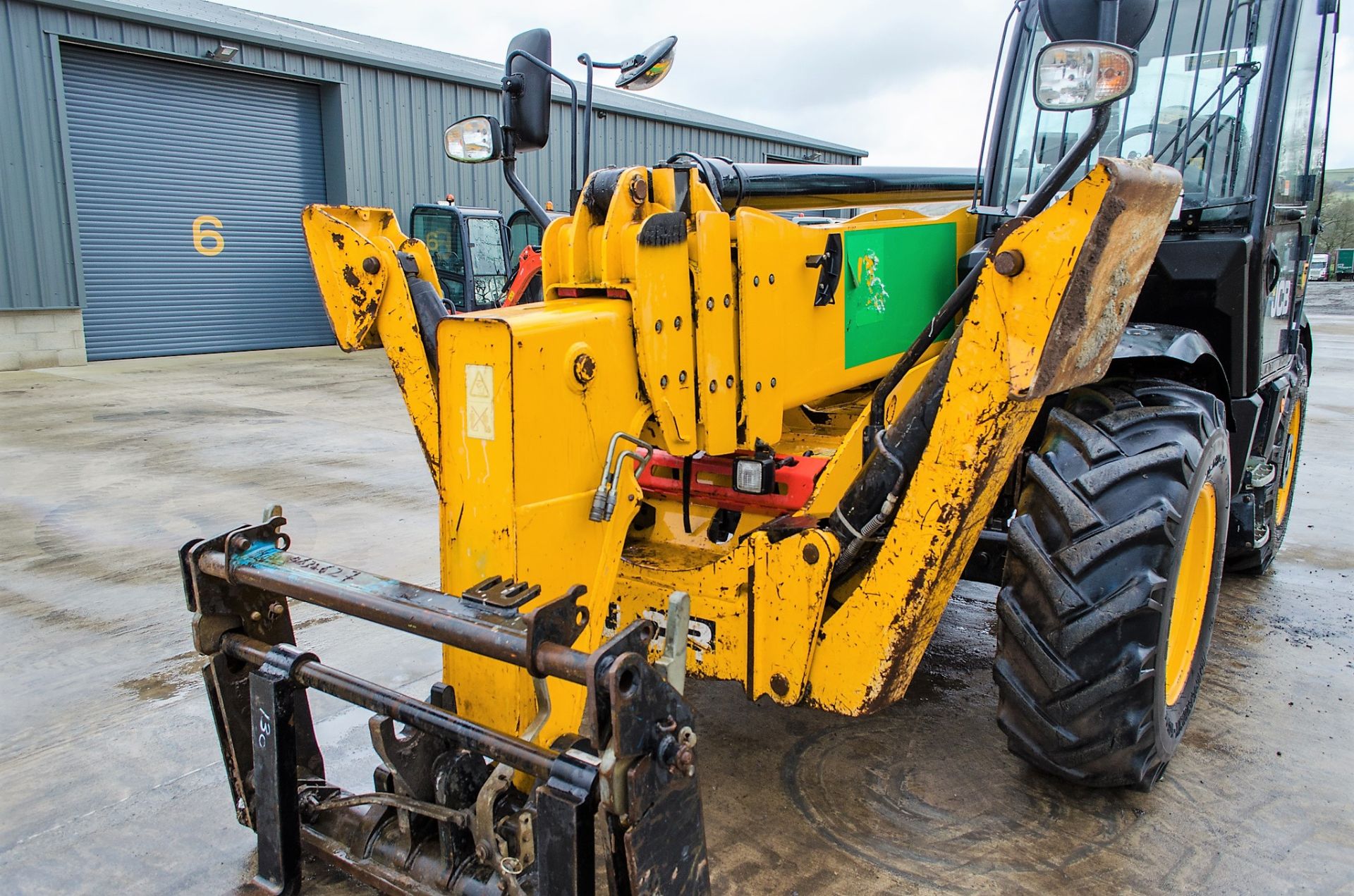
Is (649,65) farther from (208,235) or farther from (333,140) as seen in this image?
(333,140)

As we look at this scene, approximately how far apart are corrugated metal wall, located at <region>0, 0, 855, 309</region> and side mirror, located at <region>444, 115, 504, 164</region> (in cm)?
1325

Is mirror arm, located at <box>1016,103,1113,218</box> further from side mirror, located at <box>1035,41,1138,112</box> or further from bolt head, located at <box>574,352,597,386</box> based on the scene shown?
bolt head, located at <box>574,352,597,386</box>

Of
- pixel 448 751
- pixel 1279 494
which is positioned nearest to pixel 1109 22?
pixel 448 751

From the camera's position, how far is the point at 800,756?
3182mm

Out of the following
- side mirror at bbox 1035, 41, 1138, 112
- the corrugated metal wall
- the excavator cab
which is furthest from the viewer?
the excavator cab

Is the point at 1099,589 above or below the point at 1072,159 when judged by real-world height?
below

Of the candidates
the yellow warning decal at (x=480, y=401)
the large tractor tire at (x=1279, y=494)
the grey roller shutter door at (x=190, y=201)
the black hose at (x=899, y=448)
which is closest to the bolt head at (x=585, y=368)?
the yellow warning decal at (x=480, y=401)

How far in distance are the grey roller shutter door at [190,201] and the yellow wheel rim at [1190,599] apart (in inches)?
541

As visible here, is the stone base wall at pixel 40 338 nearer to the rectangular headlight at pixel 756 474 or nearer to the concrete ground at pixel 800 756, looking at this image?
the concrete ground at pixel 800 756

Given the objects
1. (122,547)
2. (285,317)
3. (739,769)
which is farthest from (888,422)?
(285,317)

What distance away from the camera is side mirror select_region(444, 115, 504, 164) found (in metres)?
3.01

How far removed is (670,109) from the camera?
2281 centimetres

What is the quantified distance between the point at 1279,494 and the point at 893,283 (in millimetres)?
3202

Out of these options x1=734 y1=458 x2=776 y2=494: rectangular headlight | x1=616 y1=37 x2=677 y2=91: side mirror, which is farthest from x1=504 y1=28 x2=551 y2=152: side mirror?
x1=734 y1=458 x2=776 y2=494: rectangular headlight
